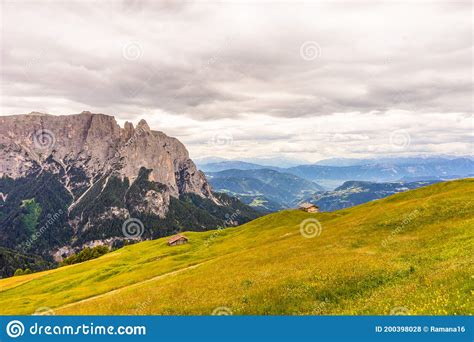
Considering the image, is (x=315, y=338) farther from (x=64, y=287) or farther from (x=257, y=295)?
(x=64, y=287)

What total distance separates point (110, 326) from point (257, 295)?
10719 mm

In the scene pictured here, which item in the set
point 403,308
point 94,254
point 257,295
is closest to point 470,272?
point 403,308

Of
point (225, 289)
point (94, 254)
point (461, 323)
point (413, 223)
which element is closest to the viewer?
point (461, 323)

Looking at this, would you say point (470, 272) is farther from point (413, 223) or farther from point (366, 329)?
point (413, 223)

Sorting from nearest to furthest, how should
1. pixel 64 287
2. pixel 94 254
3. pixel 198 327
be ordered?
pixel 198 327 → pixel 64 287 → pixel 94 254

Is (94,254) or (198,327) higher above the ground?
(198,327)

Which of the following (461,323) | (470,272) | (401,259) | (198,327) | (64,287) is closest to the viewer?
(461,323)

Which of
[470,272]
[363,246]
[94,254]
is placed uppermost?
[470,272]

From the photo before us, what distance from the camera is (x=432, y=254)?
91.5 ft

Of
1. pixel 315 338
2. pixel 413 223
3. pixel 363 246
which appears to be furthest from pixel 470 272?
pixel 413 223

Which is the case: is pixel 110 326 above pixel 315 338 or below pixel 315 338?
above

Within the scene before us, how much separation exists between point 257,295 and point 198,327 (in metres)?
8.50

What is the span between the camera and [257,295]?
77.2 ft

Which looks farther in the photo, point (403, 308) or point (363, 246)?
point (363, 246)
